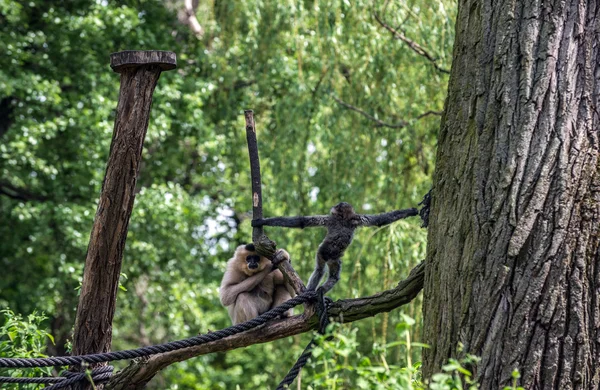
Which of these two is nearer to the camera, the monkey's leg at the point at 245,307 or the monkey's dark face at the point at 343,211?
the monkey's dark face at the point at 343,211

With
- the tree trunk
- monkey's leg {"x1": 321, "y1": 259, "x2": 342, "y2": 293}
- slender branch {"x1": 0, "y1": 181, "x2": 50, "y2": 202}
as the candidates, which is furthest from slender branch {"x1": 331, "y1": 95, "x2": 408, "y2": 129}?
slender branch {"x1": 0, "y1": 181, "x2": 50, "y2": 202}

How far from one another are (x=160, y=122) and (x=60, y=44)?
259 cm

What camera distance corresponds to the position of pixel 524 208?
3.27 m

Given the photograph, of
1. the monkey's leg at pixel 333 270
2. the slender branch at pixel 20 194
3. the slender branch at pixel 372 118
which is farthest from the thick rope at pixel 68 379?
the slender branch at pixel 20 194

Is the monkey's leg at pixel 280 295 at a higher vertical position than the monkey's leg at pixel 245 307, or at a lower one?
higher

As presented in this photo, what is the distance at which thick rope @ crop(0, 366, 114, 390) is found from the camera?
4.83m

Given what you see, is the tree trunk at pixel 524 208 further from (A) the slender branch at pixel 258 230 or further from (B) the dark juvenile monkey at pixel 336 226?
(B) the dark juvenile monkey at pixel 336 226

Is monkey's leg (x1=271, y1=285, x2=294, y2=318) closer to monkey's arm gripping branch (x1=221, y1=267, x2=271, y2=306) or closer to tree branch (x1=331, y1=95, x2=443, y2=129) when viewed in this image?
monkey's arm gripping branch (x1=221, y1=267, x2=271, y2=306)

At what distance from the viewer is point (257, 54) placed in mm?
11344

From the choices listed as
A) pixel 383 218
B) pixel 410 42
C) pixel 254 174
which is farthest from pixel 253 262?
pixel 410 42

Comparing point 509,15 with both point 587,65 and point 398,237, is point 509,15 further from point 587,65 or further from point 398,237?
point 398,237

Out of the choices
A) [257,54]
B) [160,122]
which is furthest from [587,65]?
[160,122]

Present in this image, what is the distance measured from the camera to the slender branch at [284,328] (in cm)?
404

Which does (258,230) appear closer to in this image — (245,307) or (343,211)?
(343,211)
